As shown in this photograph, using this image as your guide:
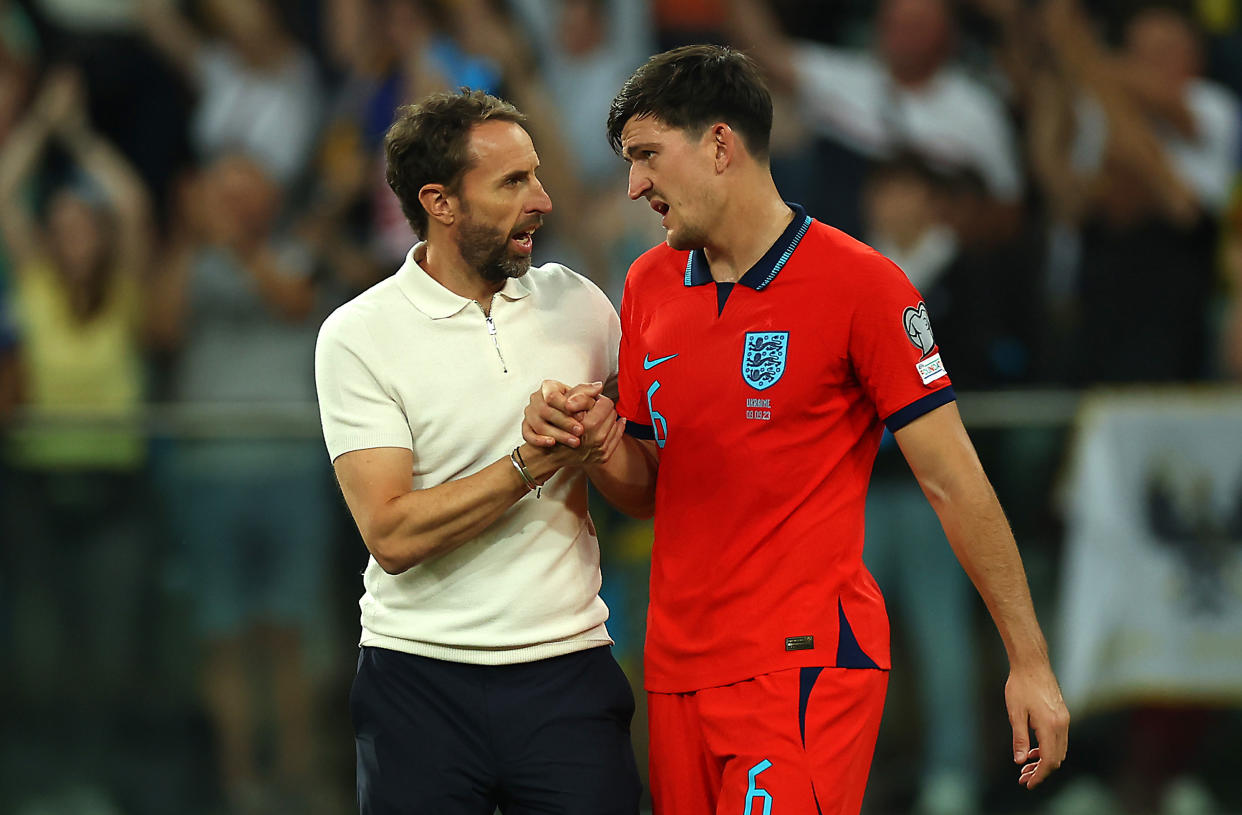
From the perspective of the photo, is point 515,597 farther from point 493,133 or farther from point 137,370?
point 137,370

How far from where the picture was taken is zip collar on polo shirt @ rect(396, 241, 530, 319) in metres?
2.66

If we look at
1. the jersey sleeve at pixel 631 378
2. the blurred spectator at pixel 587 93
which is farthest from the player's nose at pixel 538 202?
the blurred spectator at pixel 587 93

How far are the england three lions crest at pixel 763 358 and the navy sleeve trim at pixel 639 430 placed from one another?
11.1 inches

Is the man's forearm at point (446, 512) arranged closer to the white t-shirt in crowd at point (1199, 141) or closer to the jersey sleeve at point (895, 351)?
the jersey sleeve at point (895, 351)

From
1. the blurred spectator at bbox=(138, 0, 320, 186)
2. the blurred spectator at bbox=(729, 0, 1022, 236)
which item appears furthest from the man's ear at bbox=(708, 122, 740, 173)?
the blurred spectator at bbox=(138, 0, 320, 186)

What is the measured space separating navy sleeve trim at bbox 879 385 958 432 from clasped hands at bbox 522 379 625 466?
0.51m

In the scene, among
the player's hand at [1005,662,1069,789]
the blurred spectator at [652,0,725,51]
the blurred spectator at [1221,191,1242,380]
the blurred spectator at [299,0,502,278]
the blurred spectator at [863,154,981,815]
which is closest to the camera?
the player's hand at [1005,662,1069,789]

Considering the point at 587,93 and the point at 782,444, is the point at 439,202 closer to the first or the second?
the point at 782,444

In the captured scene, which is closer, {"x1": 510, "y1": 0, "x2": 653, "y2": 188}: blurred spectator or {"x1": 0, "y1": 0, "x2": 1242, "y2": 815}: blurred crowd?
{"x1": 0, "y1": 0, "x2": 1242, "y2": 815}: blurred crowd

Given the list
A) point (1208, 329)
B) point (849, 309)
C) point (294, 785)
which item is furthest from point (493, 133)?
point (1208, 329)

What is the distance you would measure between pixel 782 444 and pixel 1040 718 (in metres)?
0.65

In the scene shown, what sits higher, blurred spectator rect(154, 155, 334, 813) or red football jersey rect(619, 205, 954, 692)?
red football jersey rect(619, 205, 954, 692)

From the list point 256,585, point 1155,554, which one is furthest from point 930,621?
point 256,585

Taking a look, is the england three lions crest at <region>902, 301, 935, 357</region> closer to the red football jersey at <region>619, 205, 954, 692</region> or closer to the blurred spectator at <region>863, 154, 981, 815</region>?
the red football jersey at <region>619, 205, 954, 692</region>
